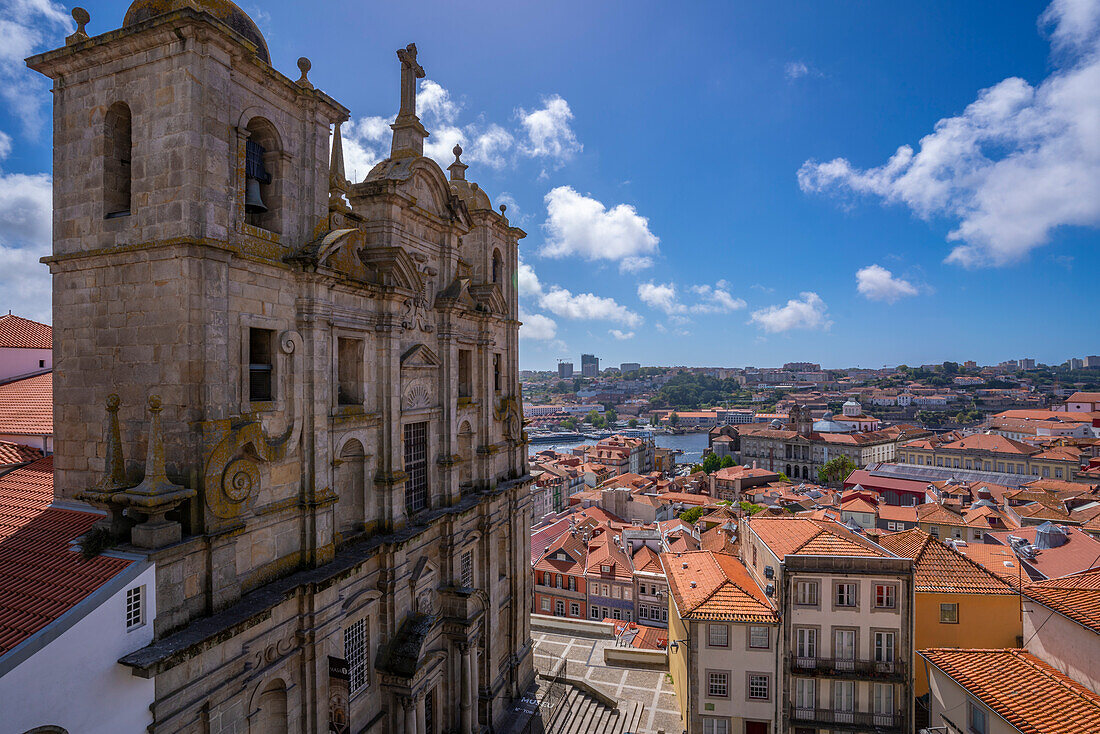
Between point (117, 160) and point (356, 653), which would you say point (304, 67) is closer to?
point (117, 160)

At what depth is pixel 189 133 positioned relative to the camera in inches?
453

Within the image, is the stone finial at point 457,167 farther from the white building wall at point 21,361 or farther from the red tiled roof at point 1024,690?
the red tiled roof at point 1024,690

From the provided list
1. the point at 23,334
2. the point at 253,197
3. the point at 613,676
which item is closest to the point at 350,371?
the point at 253,197

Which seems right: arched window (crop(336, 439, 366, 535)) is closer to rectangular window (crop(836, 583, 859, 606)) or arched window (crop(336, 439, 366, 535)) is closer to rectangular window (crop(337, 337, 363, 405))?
rectangular window (crop(337, 337, 363, 405))

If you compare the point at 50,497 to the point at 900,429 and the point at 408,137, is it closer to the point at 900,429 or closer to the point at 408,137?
the point at 408,137

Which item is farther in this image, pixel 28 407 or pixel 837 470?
pixel 837 470

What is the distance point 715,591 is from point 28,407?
28280mm

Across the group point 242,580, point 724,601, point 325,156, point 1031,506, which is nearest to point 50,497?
point 242,580

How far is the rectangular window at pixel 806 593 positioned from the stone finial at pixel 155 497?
2360cm

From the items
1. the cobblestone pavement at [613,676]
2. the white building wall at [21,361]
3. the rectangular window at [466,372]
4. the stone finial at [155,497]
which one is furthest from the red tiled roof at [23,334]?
the cobblestone pavement at [613,676]

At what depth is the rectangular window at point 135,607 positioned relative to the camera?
9812 millimetres

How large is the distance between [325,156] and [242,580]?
1116 cm

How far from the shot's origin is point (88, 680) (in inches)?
354

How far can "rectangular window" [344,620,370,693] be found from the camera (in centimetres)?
1591
